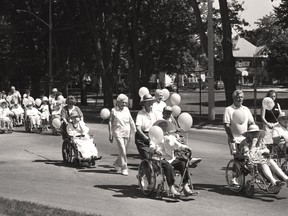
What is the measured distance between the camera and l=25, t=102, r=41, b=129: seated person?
25359 mm

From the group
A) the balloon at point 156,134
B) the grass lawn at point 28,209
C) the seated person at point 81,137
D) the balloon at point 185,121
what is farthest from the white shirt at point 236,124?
the seated person at point 81,137

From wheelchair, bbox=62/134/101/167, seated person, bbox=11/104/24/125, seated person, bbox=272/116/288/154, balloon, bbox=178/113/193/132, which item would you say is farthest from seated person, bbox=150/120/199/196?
seated person, bbox=11/104/24/125

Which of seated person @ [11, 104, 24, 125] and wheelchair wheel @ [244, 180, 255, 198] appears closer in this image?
wheelchair wheel @ [244, 180, 255, 198]

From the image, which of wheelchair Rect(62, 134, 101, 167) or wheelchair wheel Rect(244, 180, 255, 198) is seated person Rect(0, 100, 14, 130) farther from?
wheelchair wheel Rect(244, 180, 255, 198)

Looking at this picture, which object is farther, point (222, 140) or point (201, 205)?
point (222, 140)

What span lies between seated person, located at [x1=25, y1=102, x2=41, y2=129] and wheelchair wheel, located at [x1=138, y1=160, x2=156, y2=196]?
600 inches

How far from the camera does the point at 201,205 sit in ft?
32.7

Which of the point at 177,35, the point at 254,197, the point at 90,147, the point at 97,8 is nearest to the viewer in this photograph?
the point at 254,197

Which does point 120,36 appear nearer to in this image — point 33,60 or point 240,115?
point 33,60

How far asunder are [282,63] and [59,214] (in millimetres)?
59465

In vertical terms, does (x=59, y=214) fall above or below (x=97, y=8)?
below

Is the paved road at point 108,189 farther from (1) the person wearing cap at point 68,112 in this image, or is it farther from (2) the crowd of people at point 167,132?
(1) the person wearing cap at point 68,112

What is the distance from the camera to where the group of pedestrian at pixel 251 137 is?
33.8 ft

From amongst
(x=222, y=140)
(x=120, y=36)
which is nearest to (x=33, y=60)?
(x=120, y=36)
